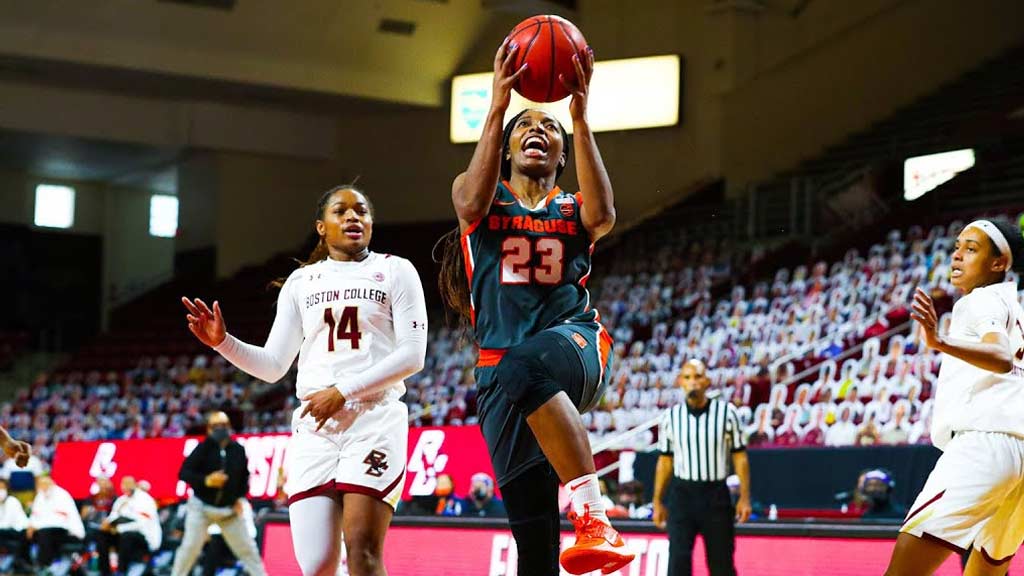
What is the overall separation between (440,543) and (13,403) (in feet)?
66.1

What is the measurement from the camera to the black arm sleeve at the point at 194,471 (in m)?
12.9

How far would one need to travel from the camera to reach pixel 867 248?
2191 cm

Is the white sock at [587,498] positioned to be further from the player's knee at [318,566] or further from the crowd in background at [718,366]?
the crowd in background at [718,366]

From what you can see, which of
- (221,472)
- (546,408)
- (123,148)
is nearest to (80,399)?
(123,148)

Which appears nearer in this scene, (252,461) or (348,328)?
(348,328)

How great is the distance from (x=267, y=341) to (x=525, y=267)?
1.77 metres

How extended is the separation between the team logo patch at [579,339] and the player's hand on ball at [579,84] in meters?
0.68

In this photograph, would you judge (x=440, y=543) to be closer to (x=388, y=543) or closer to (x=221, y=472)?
(x=388, y=543)

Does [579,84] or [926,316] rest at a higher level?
[579,84]

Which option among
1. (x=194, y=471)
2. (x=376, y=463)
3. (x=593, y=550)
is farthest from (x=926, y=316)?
(x=194, y=471)

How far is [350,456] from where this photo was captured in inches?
229

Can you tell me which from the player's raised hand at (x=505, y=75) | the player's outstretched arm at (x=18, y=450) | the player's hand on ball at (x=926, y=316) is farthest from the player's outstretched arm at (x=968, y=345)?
the player's outstretched arm at (x=18, y=450)

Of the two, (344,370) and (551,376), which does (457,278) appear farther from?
(344,370)

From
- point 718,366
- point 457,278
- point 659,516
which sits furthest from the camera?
point 718,366
